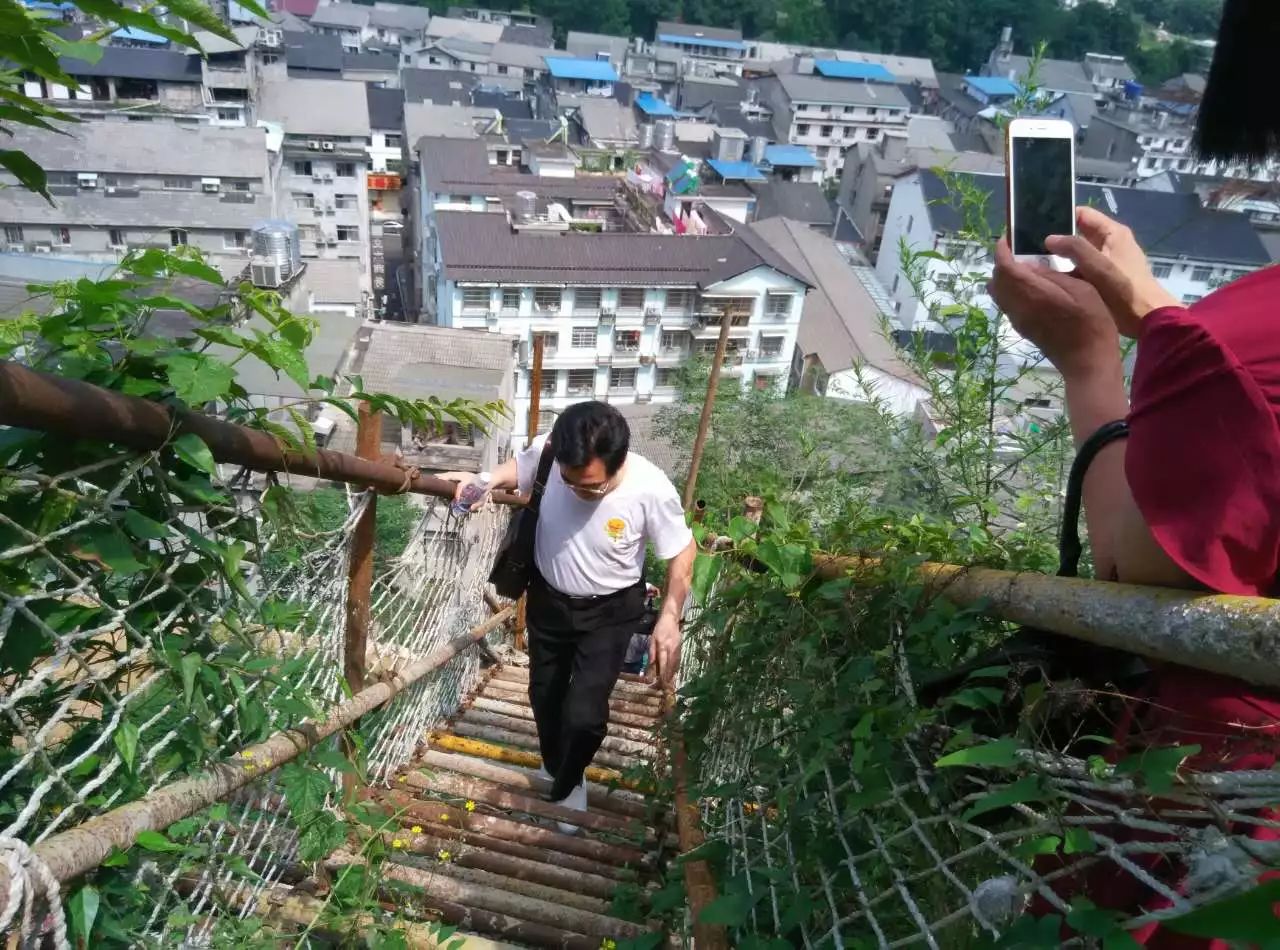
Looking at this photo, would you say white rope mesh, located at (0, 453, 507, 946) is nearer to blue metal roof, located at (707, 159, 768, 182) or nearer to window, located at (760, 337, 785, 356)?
window, located at (760, 337, 785, 356)

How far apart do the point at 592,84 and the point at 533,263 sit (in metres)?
22.7

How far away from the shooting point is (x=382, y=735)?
2.86 meters

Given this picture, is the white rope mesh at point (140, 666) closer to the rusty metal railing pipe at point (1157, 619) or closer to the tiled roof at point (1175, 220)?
the rusty metal railing pipe at point (1157, 619)

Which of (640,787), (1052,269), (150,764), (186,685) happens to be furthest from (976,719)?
(640,787)

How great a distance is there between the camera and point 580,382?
19.6 metres

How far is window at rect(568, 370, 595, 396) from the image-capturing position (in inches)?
767

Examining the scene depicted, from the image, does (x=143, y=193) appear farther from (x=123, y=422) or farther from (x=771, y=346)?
(x=123, y=422)

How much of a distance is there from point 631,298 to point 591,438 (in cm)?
1663

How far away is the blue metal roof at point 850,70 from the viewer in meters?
40.7

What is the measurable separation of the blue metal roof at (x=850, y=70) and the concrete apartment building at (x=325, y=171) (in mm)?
24485

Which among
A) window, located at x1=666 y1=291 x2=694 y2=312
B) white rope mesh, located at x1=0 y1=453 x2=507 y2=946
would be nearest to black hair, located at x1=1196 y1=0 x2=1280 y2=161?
white rope mesh, located at x1=0 y1=453 x2=507 y2=946

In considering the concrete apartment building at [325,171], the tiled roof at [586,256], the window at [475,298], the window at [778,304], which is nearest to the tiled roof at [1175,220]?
the window at [778,304]

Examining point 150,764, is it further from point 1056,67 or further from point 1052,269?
point 1056,67

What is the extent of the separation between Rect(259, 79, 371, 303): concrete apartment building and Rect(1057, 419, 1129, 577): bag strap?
2333cm
